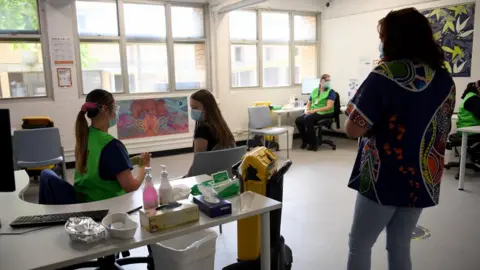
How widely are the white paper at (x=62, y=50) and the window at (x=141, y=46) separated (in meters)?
0.21

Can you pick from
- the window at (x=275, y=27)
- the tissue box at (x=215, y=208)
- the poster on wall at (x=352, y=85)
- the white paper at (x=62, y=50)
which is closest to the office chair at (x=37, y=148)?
the white paper at (x=62, y=50)

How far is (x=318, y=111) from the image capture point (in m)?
6.59

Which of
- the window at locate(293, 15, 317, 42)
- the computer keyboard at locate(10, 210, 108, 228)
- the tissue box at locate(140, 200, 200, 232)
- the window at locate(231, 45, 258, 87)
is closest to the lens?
the tissue box at locate(140, 200, 200, 232)

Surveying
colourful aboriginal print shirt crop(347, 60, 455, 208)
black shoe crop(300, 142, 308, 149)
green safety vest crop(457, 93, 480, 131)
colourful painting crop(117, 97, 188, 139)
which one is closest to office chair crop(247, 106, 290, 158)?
black shoe crop(300, 142, 308, 149)

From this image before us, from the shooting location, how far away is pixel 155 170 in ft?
17.3

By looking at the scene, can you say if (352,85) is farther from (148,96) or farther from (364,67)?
(148,96)

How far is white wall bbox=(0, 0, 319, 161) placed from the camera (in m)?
5.21

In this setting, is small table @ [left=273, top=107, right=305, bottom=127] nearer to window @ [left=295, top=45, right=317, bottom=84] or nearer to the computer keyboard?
window @ [left=295, top=45, right=317, bottom=84]

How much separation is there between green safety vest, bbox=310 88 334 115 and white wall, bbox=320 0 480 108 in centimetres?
95

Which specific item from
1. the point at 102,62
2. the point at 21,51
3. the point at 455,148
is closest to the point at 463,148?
the point at 455,148

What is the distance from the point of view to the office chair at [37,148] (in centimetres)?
420

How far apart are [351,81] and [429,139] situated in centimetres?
599

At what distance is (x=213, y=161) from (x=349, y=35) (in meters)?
5.59

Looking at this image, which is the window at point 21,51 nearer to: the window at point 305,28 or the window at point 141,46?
the window at point 141,46
